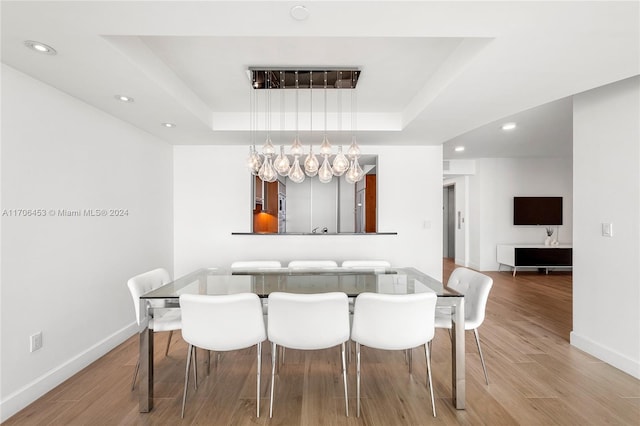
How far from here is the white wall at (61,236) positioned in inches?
79.9

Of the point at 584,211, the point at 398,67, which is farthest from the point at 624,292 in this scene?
the point at 398,67

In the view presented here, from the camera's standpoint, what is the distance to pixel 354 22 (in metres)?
1.54

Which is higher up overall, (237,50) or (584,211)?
(237,50)

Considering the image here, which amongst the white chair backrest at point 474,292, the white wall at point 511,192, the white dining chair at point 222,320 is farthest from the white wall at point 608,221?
the white wall at point 511,192

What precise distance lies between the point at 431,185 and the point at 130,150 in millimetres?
3888

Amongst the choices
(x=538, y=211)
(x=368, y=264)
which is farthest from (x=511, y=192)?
(x=368, y=264)

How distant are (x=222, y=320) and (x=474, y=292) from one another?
1958 mm

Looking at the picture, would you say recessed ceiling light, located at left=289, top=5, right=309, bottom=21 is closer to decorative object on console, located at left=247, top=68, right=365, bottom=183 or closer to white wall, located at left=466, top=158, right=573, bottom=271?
decorative object on console, located at left=247, top=68, right=365, bottom=183

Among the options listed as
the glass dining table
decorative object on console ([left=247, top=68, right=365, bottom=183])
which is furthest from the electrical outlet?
decorative object on console ([left=247, top=68, right=365, bottom=183])

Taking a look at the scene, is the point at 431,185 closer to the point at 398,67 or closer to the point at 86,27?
the point at 398,67

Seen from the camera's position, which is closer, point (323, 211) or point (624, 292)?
point (624, 292)

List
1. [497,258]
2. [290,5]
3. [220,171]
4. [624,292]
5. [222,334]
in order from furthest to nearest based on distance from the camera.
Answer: [497,258], [220,171], [624,292], [222,334], [290,5]

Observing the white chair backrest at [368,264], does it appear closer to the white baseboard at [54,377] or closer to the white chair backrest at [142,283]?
the white chair backrest at [142,283]

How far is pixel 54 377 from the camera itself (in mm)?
2291
